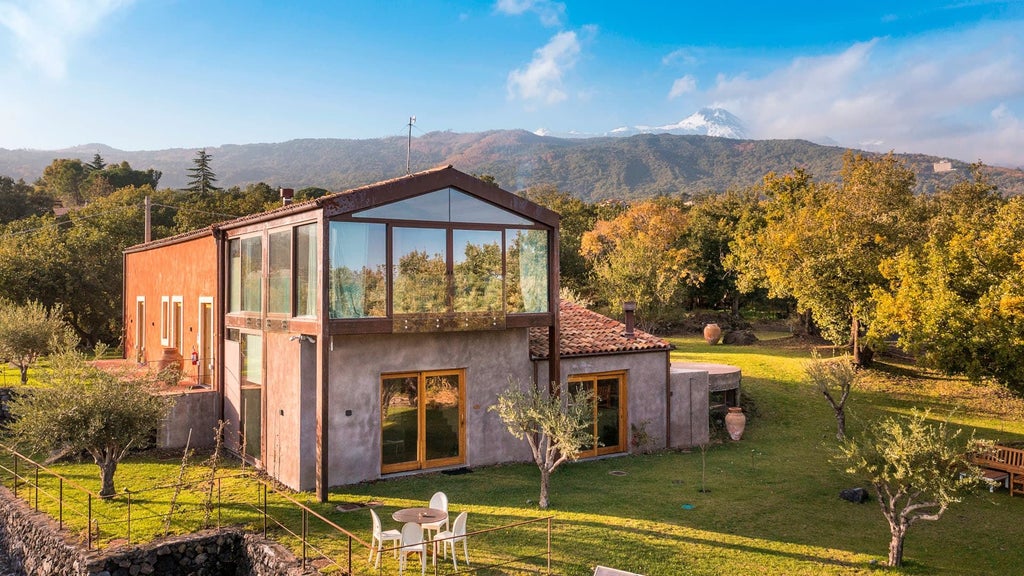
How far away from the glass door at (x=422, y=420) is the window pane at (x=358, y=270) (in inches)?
69.4

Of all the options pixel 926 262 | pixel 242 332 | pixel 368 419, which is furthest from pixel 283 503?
pixel 926 262

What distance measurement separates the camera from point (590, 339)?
17.5 m

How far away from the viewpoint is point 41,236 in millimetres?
37781

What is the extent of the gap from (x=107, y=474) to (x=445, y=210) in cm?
816

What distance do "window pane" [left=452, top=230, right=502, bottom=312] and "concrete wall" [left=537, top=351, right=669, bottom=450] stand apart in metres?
3.45

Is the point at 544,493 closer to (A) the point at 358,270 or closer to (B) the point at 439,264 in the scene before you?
(B) the point at 439,264

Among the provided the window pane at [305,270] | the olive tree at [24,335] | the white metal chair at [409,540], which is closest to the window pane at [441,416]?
the window pane at [305,270]

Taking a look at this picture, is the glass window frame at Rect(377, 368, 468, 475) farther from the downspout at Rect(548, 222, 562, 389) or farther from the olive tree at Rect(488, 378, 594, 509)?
the downspout at Rect(548, 222, 562, 389)

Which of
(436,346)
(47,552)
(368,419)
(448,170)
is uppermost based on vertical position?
(448,170)

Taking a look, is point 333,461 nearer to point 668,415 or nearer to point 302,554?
point 302,554

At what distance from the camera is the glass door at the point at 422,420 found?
46.7 feet

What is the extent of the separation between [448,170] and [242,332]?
6504 mm

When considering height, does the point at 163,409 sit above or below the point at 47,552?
above

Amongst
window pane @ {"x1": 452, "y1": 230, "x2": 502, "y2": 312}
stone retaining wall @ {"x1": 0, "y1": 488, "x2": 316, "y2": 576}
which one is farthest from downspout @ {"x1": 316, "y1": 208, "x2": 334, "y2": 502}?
window pane @ {"x1": 452, "y1": 230, "x2": 502, "y2": 312}
